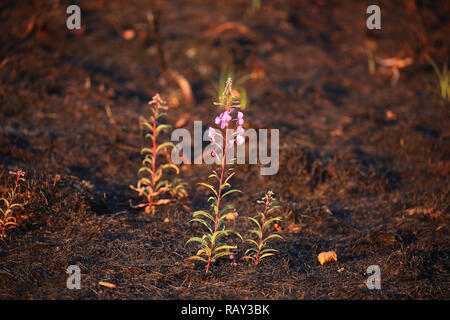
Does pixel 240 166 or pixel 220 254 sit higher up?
pixel 240 166

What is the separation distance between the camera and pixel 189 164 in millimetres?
5086

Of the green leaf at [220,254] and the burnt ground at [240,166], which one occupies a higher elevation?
the burnt ground at [240,166]

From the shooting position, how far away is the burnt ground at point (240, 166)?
3.27m

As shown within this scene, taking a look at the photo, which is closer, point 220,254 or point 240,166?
point 220,254

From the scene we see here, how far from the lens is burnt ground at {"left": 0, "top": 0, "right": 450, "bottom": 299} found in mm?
3271

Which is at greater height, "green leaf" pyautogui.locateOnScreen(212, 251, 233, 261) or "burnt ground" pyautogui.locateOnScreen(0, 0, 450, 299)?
"burnt ground" pyautogui.locateOnScreen(0, 0, 450, 299)

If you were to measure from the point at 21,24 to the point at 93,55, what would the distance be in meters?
1.36

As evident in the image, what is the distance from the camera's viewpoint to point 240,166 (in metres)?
5.02

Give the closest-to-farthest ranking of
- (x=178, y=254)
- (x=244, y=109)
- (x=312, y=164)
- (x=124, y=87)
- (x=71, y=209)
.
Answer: (x=178, y=254) → (x=71, y=209) → (x=312, y=164) → (x=244, y=109) → (x=124, y=87)
